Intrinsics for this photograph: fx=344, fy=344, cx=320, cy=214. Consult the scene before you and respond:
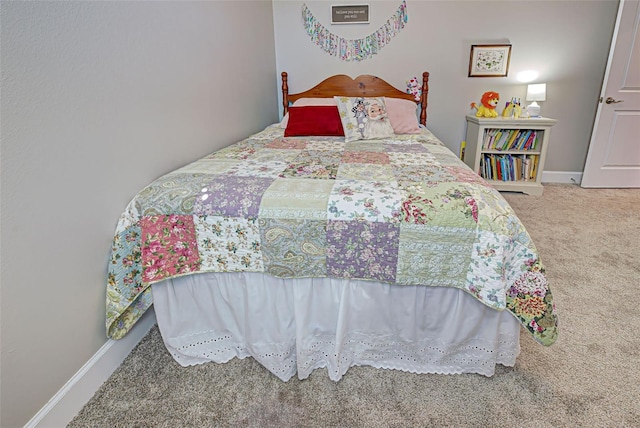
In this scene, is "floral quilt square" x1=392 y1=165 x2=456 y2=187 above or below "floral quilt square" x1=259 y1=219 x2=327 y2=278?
above

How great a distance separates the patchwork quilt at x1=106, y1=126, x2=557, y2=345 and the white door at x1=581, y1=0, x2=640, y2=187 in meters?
2.75

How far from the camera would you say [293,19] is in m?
3.32

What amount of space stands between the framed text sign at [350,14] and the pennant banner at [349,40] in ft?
0.45

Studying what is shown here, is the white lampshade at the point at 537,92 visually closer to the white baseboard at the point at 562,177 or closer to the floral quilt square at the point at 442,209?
the white baseboard at the point at 562,177

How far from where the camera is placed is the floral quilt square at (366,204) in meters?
1.18

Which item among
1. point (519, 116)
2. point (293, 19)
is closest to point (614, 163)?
point (519, 116)

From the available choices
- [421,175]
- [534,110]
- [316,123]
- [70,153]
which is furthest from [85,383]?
[534,110]

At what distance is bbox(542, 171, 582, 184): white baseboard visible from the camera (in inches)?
140

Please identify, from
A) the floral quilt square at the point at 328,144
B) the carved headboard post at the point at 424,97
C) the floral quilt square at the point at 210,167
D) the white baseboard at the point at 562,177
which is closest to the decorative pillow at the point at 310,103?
the floral quilt square at the point at 328,144

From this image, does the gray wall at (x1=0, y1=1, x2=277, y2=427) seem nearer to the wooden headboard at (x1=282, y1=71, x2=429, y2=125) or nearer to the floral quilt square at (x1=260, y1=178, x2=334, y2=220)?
the floral quilt square at (x1=260, y1=178, x2=334, y2=220)

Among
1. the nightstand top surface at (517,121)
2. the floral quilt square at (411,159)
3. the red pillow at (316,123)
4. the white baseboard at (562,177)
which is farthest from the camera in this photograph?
the white baseboard at (562,177)

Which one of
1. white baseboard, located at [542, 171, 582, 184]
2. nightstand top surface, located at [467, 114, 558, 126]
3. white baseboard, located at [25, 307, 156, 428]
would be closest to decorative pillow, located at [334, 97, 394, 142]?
nightstand top surface, located at [467, 114, 558, 126]

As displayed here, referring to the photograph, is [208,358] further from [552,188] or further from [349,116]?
[552,188]

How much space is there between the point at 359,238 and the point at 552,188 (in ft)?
10.3
